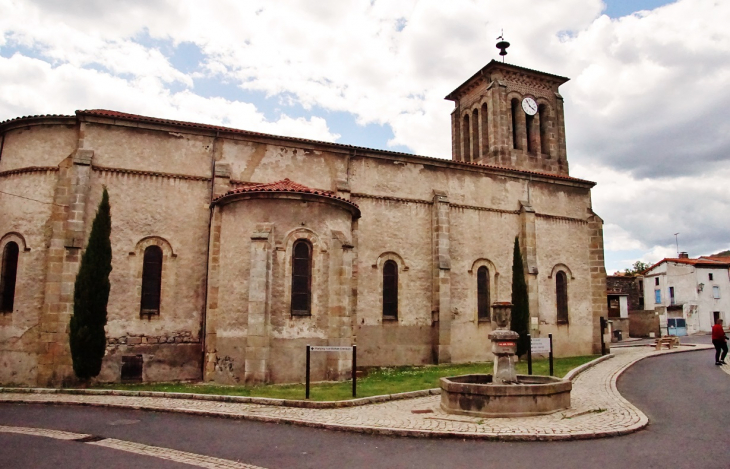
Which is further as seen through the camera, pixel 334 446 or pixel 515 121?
pixel 515 121

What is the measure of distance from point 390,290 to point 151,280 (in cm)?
945

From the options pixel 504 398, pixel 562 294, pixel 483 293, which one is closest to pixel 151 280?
pixel 504 398

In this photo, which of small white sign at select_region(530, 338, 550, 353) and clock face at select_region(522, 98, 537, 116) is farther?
clock face at select_region(522, 98, 537, 116)

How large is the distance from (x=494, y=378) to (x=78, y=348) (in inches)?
501

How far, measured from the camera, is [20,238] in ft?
57.0

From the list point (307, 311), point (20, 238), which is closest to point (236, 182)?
point (307, 311)

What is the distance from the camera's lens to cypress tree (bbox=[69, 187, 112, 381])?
52.7 ft

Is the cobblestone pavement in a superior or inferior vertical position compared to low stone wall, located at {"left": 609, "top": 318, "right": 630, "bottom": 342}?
inferior

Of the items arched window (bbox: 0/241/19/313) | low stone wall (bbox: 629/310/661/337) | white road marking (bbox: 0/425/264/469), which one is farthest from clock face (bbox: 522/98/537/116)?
white road marking (bbox: 0/425/264/469)

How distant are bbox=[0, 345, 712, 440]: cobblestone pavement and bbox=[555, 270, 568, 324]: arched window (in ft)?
36.8

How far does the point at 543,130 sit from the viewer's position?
3144cm

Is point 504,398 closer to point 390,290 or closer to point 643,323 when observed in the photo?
point 390,290

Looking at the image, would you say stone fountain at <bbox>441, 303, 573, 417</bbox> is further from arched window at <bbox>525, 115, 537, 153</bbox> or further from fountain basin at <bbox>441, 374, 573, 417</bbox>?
arched window at <bbox>525, 115, 537, 153</bbox>

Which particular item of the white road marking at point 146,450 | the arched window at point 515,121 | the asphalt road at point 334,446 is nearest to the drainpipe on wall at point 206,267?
the asphalt road at point 334,446
